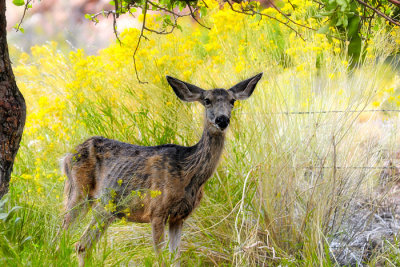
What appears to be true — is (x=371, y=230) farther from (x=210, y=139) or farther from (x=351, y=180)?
(x=210, y=139)

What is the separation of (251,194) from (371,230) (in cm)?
126

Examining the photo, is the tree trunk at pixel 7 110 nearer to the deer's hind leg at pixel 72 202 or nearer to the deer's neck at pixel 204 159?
the deer's hind leg at pixel 72 202

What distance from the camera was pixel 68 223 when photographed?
146 inches

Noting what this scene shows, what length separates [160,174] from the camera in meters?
3.49

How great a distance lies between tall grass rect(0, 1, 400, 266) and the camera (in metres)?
3.76

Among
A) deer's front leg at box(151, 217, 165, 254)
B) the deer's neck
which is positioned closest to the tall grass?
deer's front leg at box(151, 217, 165, 254)

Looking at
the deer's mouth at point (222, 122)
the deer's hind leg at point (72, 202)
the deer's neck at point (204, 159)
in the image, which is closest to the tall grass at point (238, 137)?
the deer's hind leg at point (72, 202)

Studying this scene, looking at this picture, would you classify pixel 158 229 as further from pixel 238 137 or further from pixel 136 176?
pixel 238 137

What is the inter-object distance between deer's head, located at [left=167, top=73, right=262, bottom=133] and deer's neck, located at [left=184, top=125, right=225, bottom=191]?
7 centimetres

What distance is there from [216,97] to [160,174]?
0.64 metres

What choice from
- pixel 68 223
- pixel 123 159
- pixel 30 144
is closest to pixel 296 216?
pixel 123 159

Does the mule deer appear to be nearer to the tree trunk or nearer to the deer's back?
the deer's back

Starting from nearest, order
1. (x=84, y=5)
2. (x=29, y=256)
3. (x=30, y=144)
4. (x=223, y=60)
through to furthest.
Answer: (x=29, y=256)
(x=223, y=60)
(x=30, y=144)
(x=84, y=5)

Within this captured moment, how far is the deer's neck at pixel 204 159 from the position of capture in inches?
135
